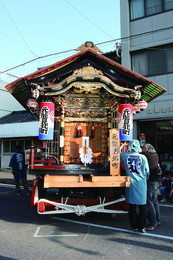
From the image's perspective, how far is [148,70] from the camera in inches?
565

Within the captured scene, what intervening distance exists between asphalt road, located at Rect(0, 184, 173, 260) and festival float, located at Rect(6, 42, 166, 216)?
440 mm

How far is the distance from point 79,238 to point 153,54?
39.9 feet

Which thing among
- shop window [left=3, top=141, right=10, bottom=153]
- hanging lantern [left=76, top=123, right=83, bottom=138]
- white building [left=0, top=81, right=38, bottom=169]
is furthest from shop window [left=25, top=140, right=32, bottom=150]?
hanging lantern [left=76, top=123, right=83, bottom=138]

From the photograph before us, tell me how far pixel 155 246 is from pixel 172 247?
0.97 ft

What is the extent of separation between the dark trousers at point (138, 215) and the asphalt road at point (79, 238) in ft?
0.62

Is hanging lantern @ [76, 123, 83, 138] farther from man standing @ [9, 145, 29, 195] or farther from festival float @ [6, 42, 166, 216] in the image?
man standing @ [9, 145, 29, 195]

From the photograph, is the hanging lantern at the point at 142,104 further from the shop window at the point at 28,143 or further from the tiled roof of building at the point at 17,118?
the shop window at the point at 28,143

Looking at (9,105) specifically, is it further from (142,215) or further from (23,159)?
(142,215)

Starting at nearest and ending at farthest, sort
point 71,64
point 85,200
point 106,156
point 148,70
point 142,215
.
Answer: point 142,215 → point 85,200 → point 71,64 → point 106,156 → point 148,70

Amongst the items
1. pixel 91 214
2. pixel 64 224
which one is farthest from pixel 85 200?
pixel 91 214

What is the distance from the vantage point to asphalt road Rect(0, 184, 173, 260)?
161 inches

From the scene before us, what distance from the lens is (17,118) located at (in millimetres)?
21406

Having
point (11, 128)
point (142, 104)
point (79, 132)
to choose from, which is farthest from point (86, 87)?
point (11, 128)

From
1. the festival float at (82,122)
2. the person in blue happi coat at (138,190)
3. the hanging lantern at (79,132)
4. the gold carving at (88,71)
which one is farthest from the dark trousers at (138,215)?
the gold carving at (88,71)
